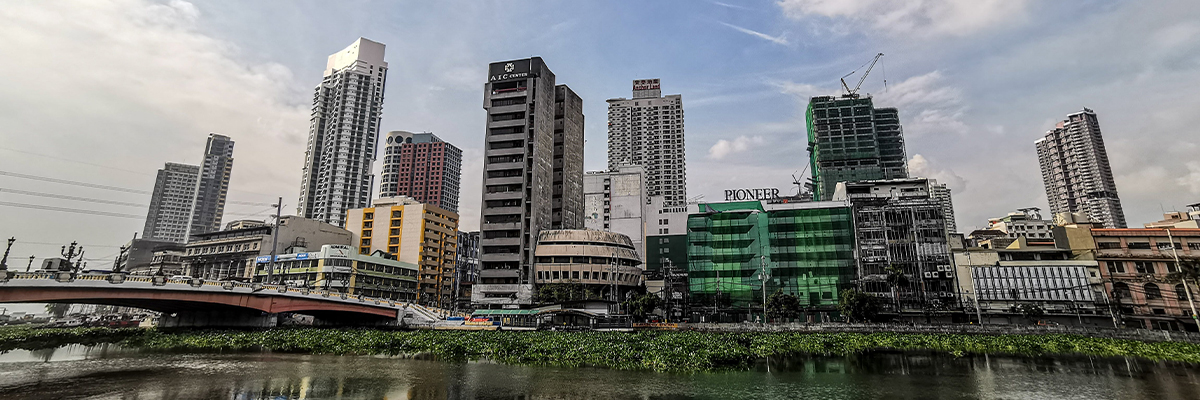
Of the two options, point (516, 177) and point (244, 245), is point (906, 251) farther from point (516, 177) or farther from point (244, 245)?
point (244, 245)

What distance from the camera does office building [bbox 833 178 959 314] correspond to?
Answer: 99938 millimetres

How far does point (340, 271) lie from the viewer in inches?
4779

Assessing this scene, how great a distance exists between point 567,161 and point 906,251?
2974 inches

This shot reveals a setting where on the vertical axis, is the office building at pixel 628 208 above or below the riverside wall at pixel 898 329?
above

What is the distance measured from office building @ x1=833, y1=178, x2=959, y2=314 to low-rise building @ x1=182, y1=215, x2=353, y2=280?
428 ft

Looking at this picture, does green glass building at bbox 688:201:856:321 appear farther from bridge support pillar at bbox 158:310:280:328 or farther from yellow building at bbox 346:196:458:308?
yellow building at bbox 346:196:458:308

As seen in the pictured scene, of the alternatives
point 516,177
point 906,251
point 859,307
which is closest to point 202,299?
point 516,177

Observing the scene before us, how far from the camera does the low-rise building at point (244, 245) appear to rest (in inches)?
5674

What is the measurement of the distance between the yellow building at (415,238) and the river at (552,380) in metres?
107

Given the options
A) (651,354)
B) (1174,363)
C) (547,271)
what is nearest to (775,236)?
(547,271)

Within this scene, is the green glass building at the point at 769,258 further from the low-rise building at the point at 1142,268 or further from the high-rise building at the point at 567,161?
the low-rise building at the point at 1142,268

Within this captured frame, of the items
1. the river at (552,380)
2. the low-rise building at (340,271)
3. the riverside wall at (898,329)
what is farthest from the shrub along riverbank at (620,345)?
the low-rise building at (340,271)

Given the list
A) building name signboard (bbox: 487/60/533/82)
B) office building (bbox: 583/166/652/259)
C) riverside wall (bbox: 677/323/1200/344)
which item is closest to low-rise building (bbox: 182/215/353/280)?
building name signboard (bbox: 487/60/533/82)

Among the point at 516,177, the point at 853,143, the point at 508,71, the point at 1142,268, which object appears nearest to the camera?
the point at 1142,268
